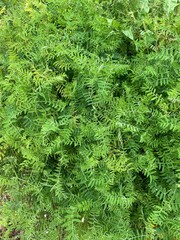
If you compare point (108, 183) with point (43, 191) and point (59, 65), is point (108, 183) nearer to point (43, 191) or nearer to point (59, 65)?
point (43, 191)

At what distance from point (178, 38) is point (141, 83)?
0.87 feet

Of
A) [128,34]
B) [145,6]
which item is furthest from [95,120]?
[145,6]

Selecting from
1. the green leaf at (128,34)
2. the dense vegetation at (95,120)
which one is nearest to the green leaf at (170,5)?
the dense vegetation at (95,120)

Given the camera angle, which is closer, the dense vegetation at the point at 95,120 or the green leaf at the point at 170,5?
the dense vegetation at the point at 95,120

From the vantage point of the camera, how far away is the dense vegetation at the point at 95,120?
1375 millimetres

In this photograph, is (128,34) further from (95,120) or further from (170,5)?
(95,120)

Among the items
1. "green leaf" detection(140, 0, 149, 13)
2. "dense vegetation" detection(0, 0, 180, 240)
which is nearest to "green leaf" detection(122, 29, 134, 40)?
"dense vegetation" detection(0, 0, 180, 240)

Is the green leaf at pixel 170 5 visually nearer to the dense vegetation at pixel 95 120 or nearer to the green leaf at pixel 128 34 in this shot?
the dense vegetation at pixel 95 120

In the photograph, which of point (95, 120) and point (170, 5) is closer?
point (95, 120)

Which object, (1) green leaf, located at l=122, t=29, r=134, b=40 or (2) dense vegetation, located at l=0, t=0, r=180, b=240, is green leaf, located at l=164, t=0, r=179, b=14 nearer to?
(2) dense vegetation, located at l=0, t=0, r=180, b=240

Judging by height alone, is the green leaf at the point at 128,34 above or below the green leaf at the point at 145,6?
below

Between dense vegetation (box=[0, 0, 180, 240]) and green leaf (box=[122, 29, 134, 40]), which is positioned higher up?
green leaf (box=[122, 29, 134, 40])

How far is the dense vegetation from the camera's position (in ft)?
4.51

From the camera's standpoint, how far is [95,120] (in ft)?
4.68
